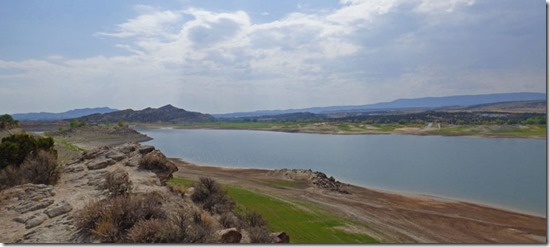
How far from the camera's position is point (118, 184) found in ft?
24.9

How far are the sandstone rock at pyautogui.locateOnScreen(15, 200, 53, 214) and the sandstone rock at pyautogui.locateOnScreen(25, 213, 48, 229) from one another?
1.41ft

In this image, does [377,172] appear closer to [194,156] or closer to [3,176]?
[194,156]

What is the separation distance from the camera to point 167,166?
10750 millimetres

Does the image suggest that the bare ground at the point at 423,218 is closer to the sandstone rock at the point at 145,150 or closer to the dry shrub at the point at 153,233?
the sandstone rock at the point at 145,150

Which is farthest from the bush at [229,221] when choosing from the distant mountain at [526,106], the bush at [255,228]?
the distant mountain at [526,106]

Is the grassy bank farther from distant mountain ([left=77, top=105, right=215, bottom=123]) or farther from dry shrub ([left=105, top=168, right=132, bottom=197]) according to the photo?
distant mountain ([left=77, top=105, right=215, bottom=123])

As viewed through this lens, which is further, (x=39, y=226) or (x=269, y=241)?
(x=269, y=241)

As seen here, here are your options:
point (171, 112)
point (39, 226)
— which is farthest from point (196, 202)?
point (171, 112)

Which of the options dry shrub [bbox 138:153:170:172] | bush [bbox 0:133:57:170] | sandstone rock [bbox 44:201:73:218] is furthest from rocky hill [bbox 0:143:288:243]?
bush [bbox 0:133:57:170]

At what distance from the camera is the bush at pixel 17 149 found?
10039 mm

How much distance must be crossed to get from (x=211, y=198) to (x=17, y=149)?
5429 millimetres

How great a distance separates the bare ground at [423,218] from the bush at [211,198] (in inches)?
187

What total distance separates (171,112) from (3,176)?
15709 cm

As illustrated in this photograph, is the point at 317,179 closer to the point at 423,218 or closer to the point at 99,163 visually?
the point at 423,218
